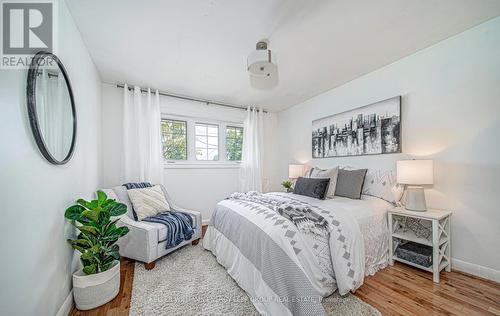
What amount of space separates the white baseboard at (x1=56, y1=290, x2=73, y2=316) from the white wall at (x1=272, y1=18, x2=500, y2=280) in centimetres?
349

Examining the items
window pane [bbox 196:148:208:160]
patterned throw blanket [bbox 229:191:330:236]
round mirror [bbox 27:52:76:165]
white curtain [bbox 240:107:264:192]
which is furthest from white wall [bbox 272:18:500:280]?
round mirror [bbox 27:52:76:165]

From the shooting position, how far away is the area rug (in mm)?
1502

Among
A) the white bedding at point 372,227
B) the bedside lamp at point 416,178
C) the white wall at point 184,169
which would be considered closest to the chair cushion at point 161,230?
the white wall at point 184,169

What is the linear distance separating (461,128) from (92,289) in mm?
3698

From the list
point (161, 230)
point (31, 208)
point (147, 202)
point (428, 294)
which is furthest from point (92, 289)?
point (428, 294)

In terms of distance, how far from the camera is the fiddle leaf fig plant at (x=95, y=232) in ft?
5.03

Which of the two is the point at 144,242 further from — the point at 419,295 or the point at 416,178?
the point at 416,178

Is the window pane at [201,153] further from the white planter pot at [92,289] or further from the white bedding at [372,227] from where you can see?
the white bedding at [372,227]

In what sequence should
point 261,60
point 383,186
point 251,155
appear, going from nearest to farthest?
point 261,60 → point 383,186 → point 251,155

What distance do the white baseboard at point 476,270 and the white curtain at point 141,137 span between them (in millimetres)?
3841

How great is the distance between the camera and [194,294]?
1.70 m

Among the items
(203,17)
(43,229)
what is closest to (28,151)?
(43,229)

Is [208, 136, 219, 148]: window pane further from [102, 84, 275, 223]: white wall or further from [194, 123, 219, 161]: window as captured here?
[102, 84, 275, 223]: white wall

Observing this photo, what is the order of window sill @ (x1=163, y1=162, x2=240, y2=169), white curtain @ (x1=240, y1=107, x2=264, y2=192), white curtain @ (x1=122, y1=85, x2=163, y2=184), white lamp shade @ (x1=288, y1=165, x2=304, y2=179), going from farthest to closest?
white curtain @ (x1=240, y1=107, x2=264, y2=192), white lamp shade @ (x1=288, y1=165, x2=304, y2=179), window sill @ (x1=163, y1=162, x2=240, y2=169), white curtain @ (x1=122, y1=85, x2=163, y2=184)
